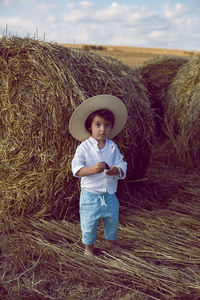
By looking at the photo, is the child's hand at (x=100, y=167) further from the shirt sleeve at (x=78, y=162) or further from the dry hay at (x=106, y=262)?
the dry hay at (x=106, y=262)

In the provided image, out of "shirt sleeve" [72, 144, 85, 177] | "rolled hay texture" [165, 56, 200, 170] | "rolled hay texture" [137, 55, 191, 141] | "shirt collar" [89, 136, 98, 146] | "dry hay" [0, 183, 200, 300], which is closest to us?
"dry hay" [0, 183, 200, 300]

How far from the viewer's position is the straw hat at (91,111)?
3.03 m

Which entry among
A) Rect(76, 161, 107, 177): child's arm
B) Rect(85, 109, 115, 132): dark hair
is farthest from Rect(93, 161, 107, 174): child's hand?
Rect(85, 109, 115, 132): dark hair

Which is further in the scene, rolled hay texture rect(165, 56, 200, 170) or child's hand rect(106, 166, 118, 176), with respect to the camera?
rolled hay texture rect(165, 56, 200, 170)

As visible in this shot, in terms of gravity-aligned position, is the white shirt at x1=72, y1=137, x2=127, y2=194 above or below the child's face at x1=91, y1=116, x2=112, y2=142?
below

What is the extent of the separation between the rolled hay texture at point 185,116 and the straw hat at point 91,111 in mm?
2666

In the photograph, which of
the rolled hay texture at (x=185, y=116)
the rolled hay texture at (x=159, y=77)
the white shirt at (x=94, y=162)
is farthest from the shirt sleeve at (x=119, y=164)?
the rolled hay texture at (x=159, y=77)

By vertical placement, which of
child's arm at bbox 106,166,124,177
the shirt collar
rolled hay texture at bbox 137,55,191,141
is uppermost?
rolled hay texture at bbox 137,55,191,141

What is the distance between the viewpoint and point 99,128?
304cm

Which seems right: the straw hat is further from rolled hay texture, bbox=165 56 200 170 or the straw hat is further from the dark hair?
rolled hay texture, bbox=165 56 200 170

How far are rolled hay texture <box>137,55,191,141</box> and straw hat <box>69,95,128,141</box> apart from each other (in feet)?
12.2

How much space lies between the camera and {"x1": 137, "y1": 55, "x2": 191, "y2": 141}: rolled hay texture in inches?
276

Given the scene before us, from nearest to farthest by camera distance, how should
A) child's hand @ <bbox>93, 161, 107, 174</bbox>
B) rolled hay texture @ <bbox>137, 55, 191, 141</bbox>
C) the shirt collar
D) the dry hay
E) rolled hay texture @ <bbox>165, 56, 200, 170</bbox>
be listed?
the dry hay
child's hand @ <bbox>93, 161, 107, 174</bbox>
the shirt collar
rolled hay texture @ <bbox>165, 56, 200, 170</bbox>
rolled hay texture @ <bbox>137, 55, 191, 141</bbox>

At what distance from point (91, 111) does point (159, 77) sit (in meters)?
4.41
